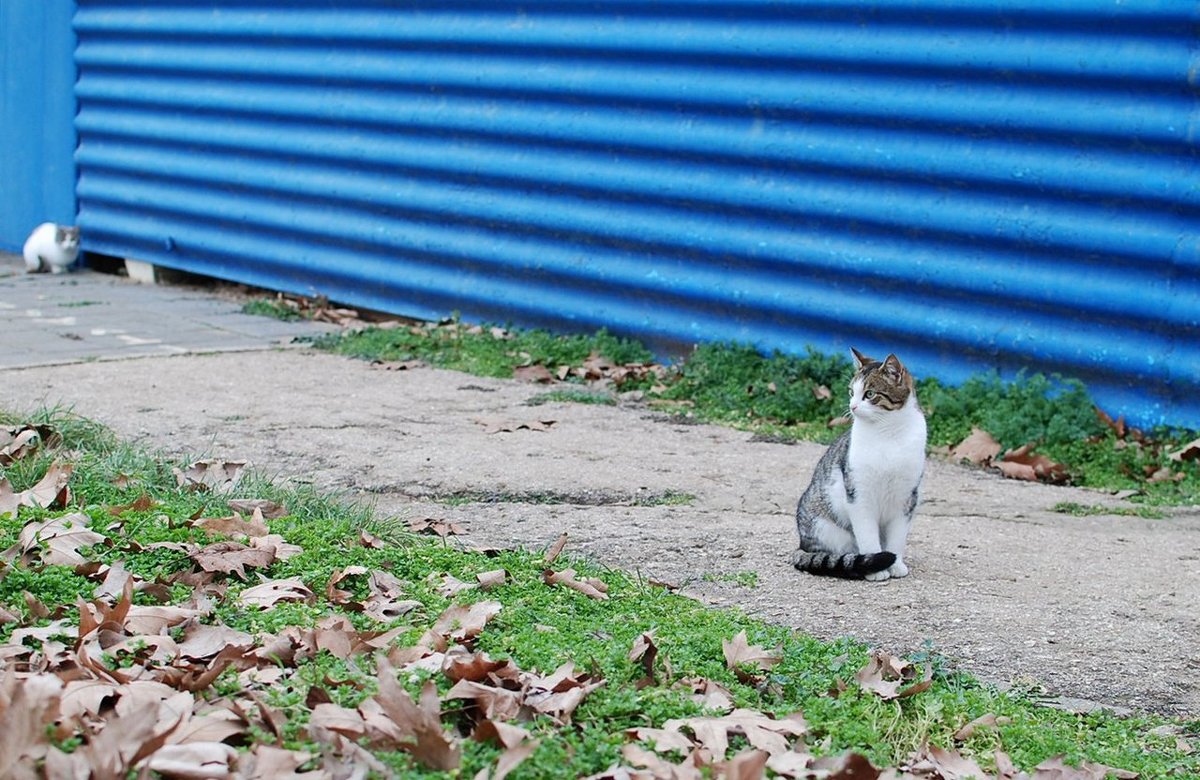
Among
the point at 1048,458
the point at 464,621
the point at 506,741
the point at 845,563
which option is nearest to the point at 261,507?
the point at 464,621

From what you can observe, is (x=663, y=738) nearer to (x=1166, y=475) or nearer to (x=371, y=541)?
(x=371, y=541)

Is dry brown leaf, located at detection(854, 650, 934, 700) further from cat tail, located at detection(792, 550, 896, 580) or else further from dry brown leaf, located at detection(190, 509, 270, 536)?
dry brown leaf, located at detection(190, 509, 270, 536)

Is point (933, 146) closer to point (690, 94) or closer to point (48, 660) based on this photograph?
point (690, 94)

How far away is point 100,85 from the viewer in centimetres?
1034

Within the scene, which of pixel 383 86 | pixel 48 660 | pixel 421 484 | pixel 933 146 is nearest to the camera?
pixel 48 660

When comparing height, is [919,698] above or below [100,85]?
below

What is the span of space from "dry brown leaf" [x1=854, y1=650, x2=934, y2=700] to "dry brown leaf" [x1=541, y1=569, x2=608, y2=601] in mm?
679

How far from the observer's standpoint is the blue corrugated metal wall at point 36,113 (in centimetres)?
1067

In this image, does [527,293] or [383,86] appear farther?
[383,86]

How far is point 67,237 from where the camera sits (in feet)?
34.2

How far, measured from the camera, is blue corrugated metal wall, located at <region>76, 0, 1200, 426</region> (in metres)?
5.47

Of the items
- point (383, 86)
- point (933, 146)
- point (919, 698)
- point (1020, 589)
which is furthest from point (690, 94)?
point (919, 698)

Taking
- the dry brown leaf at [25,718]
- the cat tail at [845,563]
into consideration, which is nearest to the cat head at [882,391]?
the cat tail at [845,563]

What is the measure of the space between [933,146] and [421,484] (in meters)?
2.58
